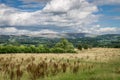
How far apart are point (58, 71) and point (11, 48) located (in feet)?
195

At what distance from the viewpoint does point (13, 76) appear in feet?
61.9

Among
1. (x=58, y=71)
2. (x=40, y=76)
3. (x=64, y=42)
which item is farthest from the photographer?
(x=64, y=42)

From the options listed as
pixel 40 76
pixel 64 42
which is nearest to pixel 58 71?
pixel 40 76

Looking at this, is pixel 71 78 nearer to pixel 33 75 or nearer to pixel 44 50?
pixel 33 75

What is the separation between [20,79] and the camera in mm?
18625

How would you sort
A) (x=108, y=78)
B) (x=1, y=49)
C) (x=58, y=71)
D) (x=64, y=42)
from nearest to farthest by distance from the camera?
(x=108, y=78)
(x=58, y=71)
(x=1, y=49)
(x=64, y=42)

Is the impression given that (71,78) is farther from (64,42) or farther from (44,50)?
(64,42)

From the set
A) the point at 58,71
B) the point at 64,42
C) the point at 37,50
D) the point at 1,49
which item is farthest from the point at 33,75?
the point at 64,42

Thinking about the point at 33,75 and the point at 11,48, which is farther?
the point at 11,48

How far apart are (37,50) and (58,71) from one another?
209ft

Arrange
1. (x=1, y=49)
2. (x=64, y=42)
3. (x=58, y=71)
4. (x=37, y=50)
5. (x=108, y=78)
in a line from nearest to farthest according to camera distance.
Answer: (x=108, y=78), (x=58, y=71), (x=1, y=49), (x=37, y=50), (x=64, y=42)

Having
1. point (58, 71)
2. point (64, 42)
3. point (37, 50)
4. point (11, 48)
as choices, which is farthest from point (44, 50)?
point (58, 71)

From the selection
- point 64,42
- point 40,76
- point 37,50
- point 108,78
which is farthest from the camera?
point 64,42

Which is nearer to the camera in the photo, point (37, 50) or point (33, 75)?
point (33, 75)
